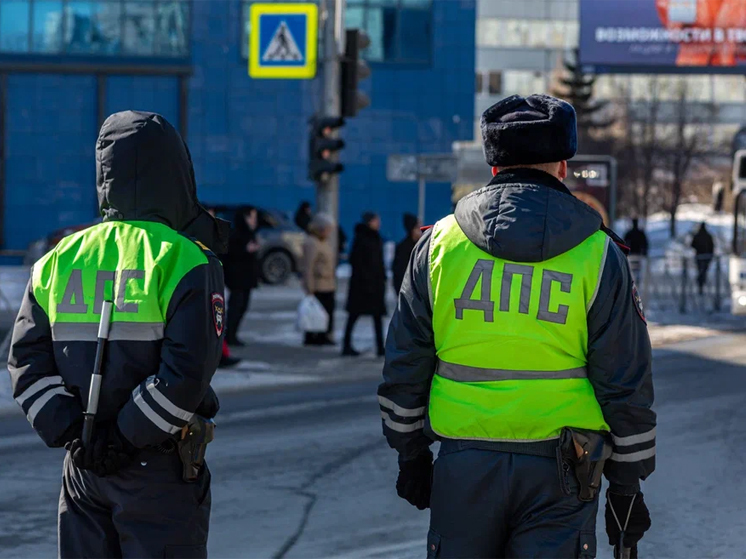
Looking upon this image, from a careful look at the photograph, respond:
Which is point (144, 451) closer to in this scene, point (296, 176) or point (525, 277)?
point (525, 277)

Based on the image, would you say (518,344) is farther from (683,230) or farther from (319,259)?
(683,230)

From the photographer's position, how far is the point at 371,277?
14016 millimetres

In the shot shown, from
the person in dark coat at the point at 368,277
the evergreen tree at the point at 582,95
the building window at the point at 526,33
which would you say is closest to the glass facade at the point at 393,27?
the person in dark coat at the point at 368,277

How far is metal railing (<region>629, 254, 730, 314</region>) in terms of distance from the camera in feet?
71.4

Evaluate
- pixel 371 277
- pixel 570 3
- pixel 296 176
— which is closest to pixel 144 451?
pixel 371 277

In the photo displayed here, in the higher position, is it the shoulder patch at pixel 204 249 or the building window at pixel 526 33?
the building window at pixel 526 33

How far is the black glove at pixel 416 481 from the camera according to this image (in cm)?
343

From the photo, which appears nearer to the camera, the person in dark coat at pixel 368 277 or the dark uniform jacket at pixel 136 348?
the dark uniform jacket at pixel 136 348

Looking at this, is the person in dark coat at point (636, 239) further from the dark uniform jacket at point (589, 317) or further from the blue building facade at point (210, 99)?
the dark uniform jacket at point (589, 317)

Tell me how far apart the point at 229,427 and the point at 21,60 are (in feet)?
99.0

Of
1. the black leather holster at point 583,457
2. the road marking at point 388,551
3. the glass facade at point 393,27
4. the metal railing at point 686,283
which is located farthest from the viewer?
the glass facade at point 393,27

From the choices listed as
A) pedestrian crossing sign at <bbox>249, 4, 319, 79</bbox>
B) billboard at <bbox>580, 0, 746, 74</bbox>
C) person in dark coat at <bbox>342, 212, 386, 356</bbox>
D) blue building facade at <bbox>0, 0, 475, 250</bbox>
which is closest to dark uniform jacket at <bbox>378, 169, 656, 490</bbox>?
person in dark coat at <bbox>342, 212, 386, 356</bbox>

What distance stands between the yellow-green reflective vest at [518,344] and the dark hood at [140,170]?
773mm

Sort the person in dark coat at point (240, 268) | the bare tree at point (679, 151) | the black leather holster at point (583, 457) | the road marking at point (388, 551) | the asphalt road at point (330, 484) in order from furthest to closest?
the bare tree at point (679, 151)
the person in dark coat at point (240, 268)
the asphalt road at point (330, 484)
the road marking at point (388, 551)
the black leather holster at point (583, 457)
